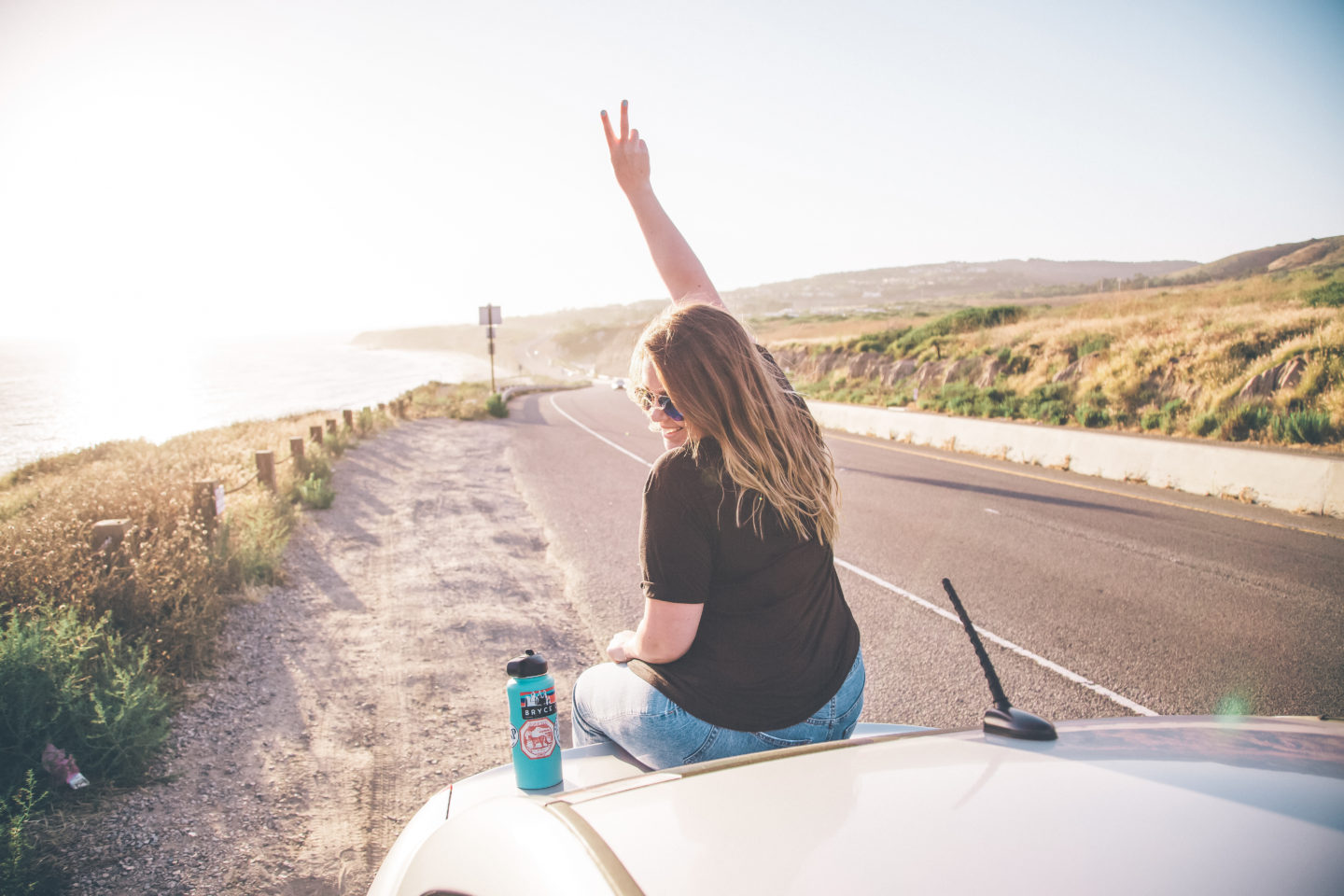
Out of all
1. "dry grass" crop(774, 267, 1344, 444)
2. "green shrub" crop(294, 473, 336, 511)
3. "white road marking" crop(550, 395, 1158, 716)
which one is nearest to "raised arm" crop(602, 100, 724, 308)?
"white road marking" crop(550, 395, 1158, 716)

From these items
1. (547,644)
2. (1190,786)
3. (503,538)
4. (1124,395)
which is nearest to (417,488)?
(503,538)

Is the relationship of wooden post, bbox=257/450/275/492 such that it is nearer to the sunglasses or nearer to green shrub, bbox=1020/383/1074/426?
the sunglasses

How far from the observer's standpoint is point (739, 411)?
1849 millimetres

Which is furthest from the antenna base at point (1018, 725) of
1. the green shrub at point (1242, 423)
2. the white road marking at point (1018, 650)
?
the green shrub at point (1242, 423)

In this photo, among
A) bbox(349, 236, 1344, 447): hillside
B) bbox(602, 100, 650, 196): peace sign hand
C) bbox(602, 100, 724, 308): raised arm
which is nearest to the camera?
bbox(602, 100, 724, 308): raised arm

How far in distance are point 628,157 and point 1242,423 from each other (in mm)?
15021

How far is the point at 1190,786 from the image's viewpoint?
4.15ft

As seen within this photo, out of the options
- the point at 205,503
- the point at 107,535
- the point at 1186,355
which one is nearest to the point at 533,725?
the point at 107,535

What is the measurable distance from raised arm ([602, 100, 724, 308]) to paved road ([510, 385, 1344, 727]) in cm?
267

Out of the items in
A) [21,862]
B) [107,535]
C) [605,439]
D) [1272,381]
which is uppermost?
[1272,381]

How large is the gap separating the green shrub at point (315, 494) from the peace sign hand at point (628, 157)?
7.77m

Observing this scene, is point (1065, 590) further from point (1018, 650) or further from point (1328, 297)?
point (1328, 297)

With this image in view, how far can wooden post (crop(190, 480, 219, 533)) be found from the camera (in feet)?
19.5

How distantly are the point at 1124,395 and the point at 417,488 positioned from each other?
16052mm
